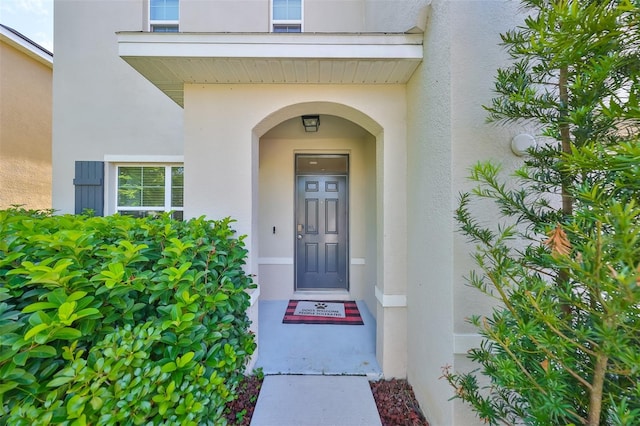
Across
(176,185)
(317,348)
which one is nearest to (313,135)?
(176,185)

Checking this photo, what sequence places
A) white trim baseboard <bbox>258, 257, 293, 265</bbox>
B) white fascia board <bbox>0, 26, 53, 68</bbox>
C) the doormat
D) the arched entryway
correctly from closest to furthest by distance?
the doormat < the arched entryway < white trim baseboard <bbox>258, 257, 293, 265</bbox> < white fascia board <bbox>0, 26, 53, 68</bbox>

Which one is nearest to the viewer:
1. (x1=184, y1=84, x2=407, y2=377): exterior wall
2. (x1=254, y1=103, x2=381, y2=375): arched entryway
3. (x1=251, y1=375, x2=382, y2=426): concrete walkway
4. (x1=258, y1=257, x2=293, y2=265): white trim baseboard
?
(x1=251, y1=375, x2=382, y2=426): concrete walkway

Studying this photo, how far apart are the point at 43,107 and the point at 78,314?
7565mm

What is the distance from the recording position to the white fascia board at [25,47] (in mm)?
5044

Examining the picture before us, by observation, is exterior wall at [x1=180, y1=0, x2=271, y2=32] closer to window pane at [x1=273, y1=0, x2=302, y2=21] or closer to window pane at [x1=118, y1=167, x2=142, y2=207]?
window pane at [x1=273, y1=0, x2=302, y2=21]

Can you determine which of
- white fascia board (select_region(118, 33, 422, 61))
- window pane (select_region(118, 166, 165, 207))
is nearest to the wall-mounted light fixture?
white fascia board (select_region(118, 33, 422, 61))

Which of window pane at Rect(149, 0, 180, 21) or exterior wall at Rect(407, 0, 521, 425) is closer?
exterior wall at Rect(407, 0, 521, 425)

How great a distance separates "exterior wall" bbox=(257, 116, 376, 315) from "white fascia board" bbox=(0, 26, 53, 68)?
18.9ft

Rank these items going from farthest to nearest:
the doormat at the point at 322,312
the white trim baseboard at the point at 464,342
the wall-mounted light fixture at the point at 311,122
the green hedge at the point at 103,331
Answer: the doormat at the point at 322,312 < the wall-mounted light fixture at the point at 311,122 < the white trim baseboard at the point at 464,342 < the green hedge at the point at 103,331

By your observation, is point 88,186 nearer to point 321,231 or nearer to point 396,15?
point 321,231

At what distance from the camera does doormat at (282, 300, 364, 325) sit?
338cm

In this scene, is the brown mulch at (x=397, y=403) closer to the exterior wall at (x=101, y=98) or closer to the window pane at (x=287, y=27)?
the exterior wall at (x=101, y=98)

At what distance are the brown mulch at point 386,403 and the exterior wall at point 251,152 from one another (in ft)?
0.47

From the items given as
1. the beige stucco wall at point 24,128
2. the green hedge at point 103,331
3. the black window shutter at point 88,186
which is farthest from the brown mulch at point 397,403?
the beige stucco wall at point 24,128
